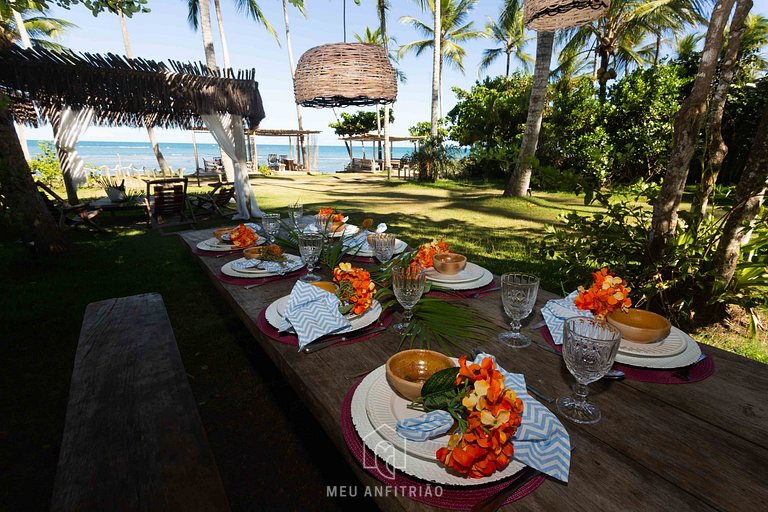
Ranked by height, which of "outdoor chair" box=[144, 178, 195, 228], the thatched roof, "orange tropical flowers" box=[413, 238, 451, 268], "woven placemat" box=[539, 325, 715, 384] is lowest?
"outdoor chair" box=[144, 178, 195, 228]

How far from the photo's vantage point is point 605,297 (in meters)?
1.22

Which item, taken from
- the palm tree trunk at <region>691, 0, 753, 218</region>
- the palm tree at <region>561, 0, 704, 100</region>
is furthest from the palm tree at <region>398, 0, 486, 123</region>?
the palm tree trunk at <region>691, 0, 753, 218</region>

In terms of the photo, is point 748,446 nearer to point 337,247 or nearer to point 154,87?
point 337,247

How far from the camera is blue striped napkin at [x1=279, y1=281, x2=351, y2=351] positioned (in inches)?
49.1

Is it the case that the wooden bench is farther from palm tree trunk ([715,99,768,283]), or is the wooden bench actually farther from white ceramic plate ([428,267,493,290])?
palm tree trunk ([715,99,768,283])

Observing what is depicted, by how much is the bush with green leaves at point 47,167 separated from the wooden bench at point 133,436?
14.4 metres

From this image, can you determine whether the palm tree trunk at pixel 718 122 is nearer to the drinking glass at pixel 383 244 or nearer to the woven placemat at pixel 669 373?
the woven placemat at pixel 669 373

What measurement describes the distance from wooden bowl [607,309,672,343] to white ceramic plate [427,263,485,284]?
0.64 metres

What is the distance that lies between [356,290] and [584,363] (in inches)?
32.2

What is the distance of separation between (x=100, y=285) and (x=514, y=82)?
17382 mm

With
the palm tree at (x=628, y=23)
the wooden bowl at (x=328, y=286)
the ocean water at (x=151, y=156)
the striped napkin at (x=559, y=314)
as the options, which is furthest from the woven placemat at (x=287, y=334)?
the ocean water at (x=151, y=156)

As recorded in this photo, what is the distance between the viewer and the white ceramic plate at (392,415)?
0.75m

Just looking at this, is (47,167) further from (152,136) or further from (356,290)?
(356,290)

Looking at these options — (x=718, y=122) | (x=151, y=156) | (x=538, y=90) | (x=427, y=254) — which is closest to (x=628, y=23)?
(x=538, y=90)
